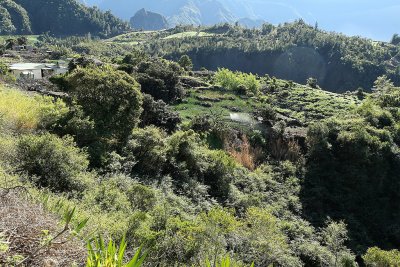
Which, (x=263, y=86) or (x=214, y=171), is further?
(x=263, y=86)

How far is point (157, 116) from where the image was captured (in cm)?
2089

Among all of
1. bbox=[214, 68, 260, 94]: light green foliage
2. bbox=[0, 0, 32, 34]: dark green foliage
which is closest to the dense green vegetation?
bbox=[214, 68, 260, 94]: light green foliage

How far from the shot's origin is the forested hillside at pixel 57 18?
5123 inches

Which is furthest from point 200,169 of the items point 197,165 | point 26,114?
point 26,114

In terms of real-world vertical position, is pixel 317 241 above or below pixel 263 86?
below

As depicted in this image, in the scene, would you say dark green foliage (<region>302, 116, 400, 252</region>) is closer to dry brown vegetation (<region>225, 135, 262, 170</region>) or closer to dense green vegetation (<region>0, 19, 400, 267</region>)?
dense green vegetation (<region>0, 19, 400, 267</region>)

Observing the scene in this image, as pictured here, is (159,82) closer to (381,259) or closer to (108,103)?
(108,103)

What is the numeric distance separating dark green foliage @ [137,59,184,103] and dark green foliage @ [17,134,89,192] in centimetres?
1465

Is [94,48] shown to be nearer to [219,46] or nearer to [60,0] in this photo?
[219,46]

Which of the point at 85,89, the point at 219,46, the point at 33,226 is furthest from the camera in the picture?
the point at 219,46

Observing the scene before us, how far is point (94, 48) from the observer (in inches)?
3445

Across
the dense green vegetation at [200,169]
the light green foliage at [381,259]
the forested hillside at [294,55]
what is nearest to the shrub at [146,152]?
the dense green vegetation at [200,169]

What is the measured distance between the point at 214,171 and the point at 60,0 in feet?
483

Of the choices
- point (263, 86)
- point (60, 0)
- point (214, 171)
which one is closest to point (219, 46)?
point (263, 86)
